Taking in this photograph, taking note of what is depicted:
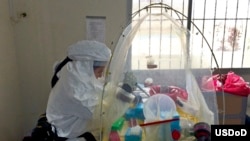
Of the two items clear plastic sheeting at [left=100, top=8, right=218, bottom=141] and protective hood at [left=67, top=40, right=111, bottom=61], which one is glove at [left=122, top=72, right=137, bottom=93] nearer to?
clear plastic sheeting at [left=100, top=8, right=218, bottom=141]

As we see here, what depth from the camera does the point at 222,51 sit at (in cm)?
292

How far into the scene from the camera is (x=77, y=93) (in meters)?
1.70

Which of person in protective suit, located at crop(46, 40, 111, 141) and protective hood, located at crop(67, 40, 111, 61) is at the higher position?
protective hood, located at crop(67, 40, 111, 61)

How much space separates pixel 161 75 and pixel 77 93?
1.61 ft

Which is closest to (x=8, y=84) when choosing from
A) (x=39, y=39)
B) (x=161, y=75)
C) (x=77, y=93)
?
(x=39, y=39)

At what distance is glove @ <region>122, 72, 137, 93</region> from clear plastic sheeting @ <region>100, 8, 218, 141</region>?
0.02 metres

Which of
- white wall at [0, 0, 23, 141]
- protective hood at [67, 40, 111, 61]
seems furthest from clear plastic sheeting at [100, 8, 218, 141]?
white wall at [0, 0, 23, 141]

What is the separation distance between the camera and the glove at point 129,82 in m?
1.56

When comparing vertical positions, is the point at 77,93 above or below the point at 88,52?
below

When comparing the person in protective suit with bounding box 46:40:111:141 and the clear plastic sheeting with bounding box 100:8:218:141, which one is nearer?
the clear plastic sheeting with bounding box 100:8:218:141

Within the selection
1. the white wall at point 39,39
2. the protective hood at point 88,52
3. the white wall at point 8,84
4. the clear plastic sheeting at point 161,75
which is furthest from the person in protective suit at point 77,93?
the white wall at point 39,39

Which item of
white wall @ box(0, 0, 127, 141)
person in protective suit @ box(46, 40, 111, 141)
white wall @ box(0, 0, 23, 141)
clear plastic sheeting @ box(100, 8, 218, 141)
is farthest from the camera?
white wall @ box(0, 0, 127, 141)

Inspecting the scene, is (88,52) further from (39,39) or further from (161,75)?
(39,39)

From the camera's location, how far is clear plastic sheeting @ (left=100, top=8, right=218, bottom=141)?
1480 millimetres
